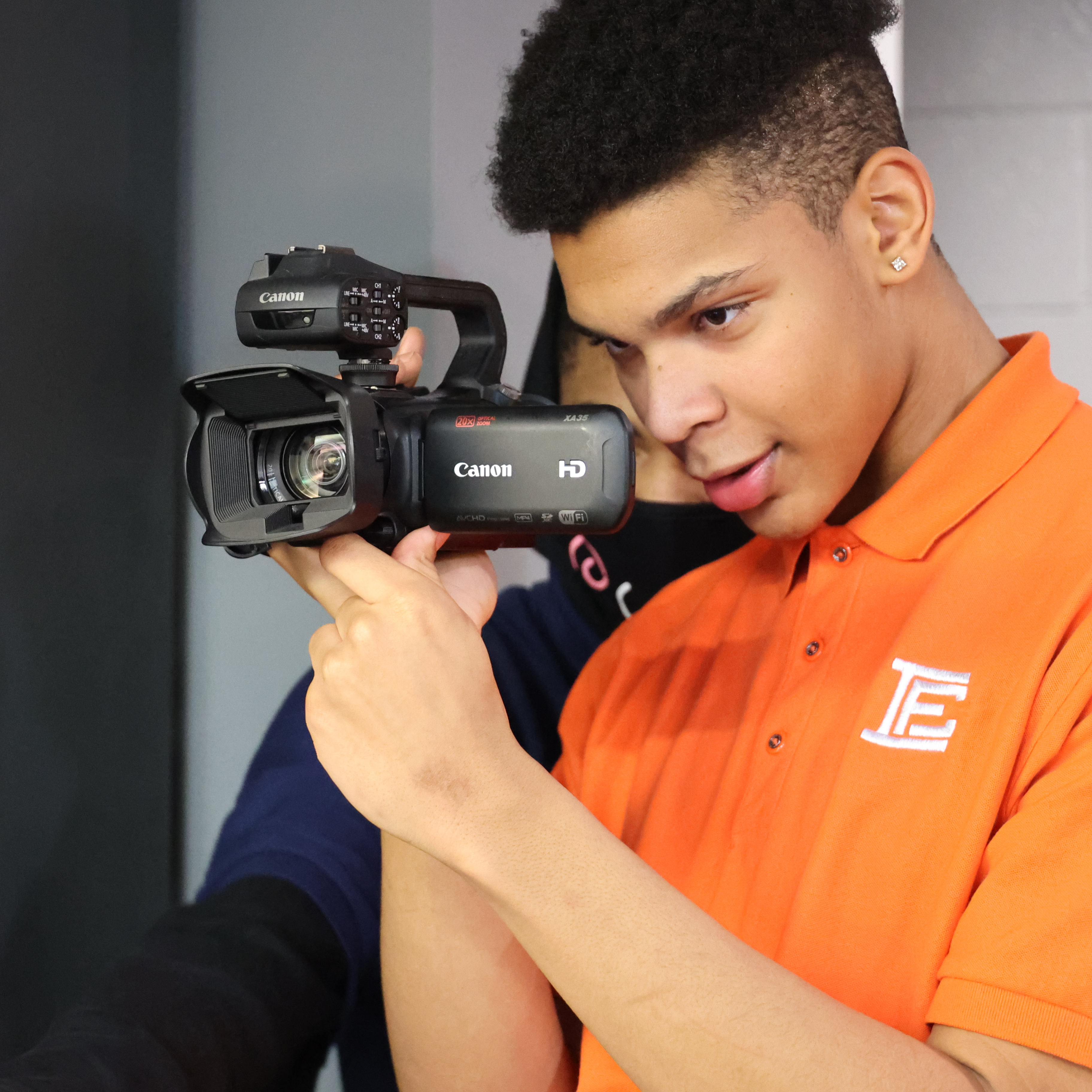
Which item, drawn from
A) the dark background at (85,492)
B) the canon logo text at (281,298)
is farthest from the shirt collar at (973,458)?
the dark background at (85,492)

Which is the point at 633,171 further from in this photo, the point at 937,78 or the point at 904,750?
the point at 937,78

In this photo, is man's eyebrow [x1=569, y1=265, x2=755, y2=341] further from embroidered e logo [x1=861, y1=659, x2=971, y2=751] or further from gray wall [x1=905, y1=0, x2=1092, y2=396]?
gray wall [x1=905, y1=0, x2=1092, y2=396]

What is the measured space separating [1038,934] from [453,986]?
1.44 feet

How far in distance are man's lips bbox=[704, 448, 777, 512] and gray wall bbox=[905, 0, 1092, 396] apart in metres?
0.66

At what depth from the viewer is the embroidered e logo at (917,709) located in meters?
0.73

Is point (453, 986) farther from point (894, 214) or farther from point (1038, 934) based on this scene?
point (894, 214)

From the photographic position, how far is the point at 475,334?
934 millimetres

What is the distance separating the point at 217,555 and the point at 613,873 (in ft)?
1.53

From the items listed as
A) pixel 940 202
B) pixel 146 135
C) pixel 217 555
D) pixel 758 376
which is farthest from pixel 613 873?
pixel 940 202

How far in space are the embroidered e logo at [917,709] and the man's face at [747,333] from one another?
0.15 metres

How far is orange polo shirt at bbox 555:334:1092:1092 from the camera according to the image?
63cm

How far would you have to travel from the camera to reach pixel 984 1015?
618 mm

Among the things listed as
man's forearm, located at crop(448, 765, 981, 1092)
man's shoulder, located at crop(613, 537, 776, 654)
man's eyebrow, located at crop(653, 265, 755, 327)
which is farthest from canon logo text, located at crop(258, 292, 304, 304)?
man's shoulder, located at crop(613, 537, 776, 654)

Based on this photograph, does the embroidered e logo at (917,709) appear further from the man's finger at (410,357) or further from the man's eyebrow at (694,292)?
the man's finger at (410,357)
